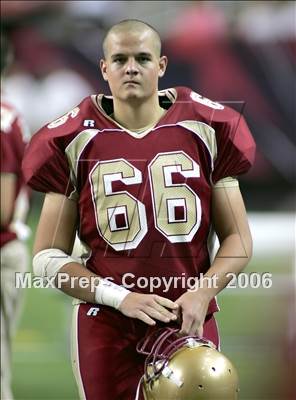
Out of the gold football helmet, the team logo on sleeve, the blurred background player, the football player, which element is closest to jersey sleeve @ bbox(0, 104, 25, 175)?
the blurred background player

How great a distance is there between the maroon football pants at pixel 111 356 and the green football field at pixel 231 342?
1.79 metres

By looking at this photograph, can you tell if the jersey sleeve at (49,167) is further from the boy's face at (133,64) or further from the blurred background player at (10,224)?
the blurred background player at (10,224)

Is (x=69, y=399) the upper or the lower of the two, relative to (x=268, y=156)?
lower

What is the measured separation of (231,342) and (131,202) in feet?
9.39

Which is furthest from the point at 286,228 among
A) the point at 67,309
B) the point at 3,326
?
the point at 3,326

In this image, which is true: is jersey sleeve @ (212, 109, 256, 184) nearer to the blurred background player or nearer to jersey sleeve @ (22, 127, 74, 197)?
jersey sleeve @ (22, 127, 74, 197)

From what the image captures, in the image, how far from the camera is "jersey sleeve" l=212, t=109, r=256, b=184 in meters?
2.79

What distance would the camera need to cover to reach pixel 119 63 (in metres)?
2.75

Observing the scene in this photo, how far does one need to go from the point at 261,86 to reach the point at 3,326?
16.8ft

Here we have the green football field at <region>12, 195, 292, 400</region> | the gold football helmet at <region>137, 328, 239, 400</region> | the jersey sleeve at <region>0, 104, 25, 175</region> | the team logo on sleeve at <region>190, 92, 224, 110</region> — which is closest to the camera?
the gold football helmet at <region>137, 328, 239, 400</region>

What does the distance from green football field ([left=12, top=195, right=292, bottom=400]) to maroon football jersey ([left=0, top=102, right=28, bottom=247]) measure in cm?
120

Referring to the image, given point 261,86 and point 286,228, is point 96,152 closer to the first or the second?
point 286,228

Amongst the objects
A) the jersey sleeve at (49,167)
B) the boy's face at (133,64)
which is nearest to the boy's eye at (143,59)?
the boy's face at (133,64)

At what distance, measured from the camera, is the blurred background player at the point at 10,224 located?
4.01m
